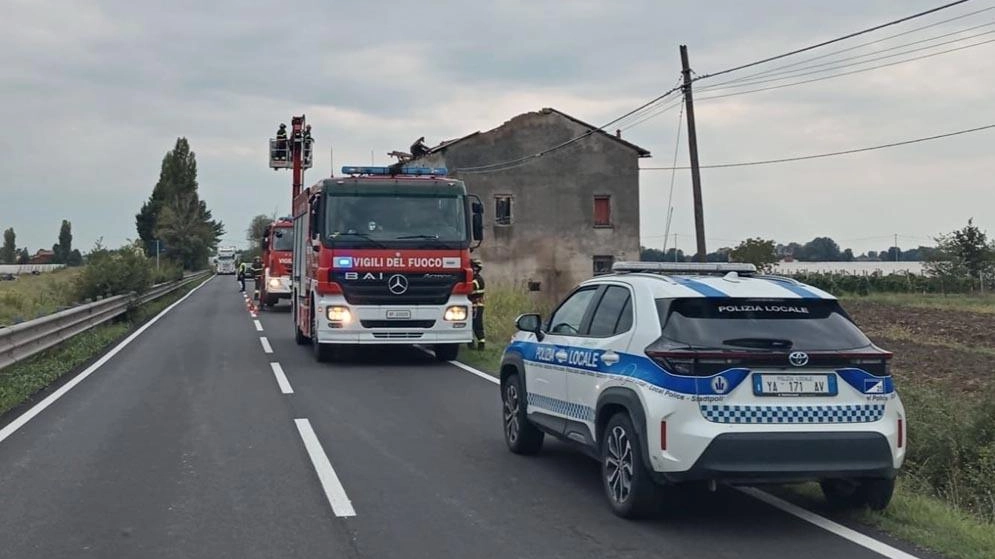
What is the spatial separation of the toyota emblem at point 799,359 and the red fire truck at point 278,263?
93.8ft

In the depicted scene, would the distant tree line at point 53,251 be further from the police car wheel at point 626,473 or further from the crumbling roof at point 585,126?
the police car wheel at point 626,473

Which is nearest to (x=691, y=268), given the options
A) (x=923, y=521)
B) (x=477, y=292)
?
(x=923, y=521)

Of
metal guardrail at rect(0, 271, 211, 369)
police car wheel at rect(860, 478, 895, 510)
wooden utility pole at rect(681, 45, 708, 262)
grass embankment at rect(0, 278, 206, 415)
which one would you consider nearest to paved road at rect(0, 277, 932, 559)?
police car wheel at rect(860, 478, 895, 510)

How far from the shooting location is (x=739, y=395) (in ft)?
20.3

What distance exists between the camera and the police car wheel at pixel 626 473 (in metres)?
6.44

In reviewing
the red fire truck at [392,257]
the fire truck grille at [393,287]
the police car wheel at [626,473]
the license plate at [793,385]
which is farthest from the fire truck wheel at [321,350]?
the license plate at [793,385]

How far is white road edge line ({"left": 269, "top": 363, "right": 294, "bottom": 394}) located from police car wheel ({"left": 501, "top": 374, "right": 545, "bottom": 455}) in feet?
15.9

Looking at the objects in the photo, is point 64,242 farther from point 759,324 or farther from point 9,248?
point 759,324

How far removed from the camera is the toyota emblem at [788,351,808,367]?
20.5ft

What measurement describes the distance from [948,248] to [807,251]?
46.7m

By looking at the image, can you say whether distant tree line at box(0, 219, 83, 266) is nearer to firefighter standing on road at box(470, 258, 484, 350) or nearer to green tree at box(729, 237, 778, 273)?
green tree at box(729, 237, 778, 273)

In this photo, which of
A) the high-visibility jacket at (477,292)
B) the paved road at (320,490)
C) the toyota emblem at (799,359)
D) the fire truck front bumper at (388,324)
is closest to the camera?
the paved road at (320,490)

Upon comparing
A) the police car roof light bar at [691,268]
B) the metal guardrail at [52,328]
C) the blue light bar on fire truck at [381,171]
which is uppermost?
the blue light bar on fire truck at [381,171]

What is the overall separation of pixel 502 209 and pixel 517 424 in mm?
38856
